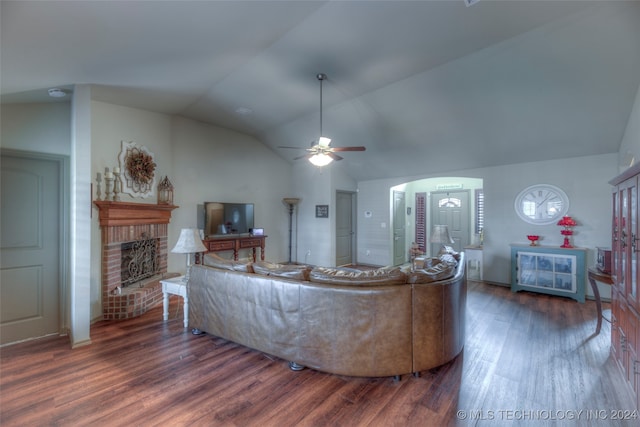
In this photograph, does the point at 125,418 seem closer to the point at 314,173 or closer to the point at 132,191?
the point at 132,191

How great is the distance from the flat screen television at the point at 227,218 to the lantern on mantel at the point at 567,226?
5742mm

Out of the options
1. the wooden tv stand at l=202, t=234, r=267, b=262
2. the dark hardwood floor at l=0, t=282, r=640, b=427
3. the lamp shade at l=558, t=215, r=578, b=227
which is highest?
the lamp shade at l=558, t=215, r=578, b=227

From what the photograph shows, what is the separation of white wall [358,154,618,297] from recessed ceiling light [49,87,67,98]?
19.3 feet

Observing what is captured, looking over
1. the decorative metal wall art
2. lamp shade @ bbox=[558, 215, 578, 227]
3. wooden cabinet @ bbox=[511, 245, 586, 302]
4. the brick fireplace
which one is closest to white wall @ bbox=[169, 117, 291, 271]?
the decorative metal wall art

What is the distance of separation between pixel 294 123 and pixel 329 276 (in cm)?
402

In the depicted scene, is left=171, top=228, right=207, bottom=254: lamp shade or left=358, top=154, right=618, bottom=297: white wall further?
left=358, top=154, right=618, bottom=297: white wall

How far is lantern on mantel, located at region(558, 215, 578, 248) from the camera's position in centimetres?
455

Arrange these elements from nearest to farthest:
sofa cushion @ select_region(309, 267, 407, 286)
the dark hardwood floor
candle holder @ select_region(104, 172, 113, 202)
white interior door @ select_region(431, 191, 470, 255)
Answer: the dark hardwood floor, sofa cushion @ select_region(309, 267, 407, 286), candle holder @ select_region(104, 172, 113, 202), white interior door @ select_region(431, 191, 470, 255)

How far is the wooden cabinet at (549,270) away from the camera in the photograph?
442cm

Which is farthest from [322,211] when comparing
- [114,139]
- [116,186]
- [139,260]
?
[114,139]

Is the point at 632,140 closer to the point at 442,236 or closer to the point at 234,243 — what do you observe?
the point at 442,236

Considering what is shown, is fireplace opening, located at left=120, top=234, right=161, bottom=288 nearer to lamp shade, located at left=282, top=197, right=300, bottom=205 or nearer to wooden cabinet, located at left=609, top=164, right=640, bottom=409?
lamp shade, located at left=282, top=197, right=300, bottom=205

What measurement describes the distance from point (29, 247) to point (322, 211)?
16.6 ft

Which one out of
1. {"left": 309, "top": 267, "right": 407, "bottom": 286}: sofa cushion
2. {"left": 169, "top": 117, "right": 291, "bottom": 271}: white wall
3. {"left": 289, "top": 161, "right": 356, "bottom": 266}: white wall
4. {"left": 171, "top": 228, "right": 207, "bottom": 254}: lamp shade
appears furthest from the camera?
{"left": 289, "top": 161, "right": 356, "bottom": 266}: white wall
